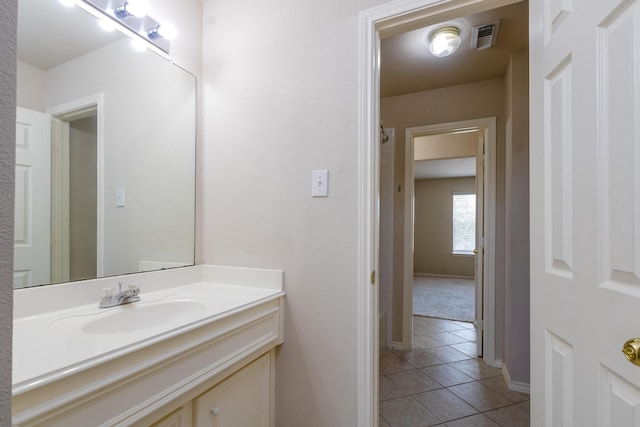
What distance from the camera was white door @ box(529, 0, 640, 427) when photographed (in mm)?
609

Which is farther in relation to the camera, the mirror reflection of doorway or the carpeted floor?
the carpeted floor

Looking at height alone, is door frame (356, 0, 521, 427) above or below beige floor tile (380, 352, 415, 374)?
above

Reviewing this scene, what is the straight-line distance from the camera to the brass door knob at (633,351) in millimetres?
562

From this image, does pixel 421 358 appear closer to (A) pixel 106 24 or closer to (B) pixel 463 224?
(A) pixel 106 24

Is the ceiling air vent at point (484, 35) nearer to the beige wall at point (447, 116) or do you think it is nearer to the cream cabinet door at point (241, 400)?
the beige wall at point (447, 116)

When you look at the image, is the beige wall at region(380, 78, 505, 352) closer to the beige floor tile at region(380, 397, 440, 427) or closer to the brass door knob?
the beige floor tile at region(380, 397, 440, 427)

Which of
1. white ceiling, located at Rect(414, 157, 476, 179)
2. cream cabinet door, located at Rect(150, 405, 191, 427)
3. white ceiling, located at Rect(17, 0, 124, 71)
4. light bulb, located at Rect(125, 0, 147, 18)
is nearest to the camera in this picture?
cream cabinet door, located at Rect(150, 405, 191, 427)

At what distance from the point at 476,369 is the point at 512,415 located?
0.57 meters

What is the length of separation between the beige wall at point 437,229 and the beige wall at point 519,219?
4873 millimetres

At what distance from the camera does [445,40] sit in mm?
1890

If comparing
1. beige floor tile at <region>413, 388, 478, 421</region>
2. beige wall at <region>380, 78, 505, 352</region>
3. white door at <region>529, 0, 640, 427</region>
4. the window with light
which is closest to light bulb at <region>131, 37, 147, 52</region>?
white door at <region>529, 0, 640, 427</region>

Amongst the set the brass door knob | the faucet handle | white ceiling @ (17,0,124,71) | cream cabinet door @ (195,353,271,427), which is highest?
white ceiling @ (17,0,124,71)

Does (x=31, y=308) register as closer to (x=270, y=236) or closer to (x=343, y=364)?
(x=270, y=236)

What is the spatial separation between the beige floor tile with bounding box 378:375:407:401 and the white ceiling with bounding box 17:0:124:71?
2.47 meters
